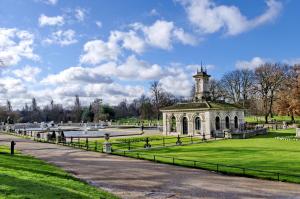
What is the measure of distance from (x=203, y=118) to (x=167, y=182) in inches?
1222

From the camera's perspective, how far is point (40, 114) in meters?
135

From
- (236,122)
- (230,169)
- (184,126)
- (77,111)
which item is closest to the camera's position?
(230,169)

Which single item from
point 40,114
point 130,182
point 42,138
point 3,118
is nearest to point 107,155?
point 130,182

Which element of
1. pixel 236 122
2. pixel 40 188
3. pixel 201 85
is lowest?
pixel 40 188

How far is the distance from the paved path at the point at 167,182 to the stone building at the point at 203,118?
24.5 meters

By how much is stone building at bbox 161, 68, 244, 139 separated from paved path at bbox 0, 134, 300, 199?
24.5m

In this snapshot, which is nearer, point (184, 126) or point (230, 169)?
point (230, 169)

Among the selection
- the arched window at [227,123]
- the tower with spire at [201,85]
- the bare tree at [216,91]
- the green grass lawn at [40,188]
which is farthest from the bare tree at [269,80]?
the green grass lawn at [40,188]

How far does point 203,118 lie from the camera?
159ft

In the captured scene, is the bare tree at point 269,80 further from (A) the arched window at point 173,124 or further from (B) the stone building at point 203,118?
(A) the arched window at point 173,124

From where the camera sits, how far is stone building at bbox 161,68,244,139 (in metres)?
47.8

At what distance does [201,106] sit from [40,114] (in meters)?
98.4

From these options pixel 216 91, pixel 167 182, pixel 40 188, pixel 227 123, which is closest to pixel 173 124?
pixel 227 123

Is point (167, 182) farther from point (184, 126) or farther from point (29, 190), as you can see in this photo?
point (184, 126)
